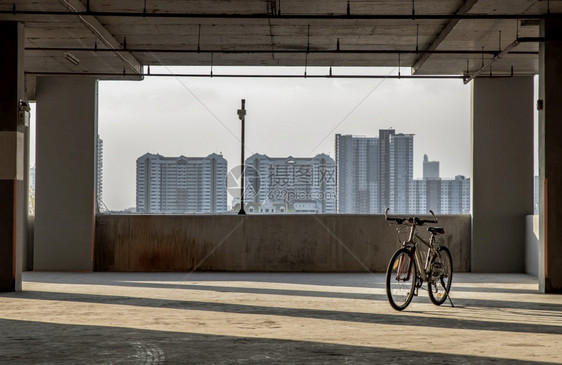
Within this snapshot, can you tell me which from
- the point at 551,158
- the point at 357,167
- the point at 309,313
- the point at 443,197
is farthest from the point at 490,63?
the point at 309,313

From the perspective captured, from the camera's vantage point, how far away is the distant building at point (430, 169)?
15.4m

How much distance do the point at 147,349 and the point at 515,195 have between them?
409 inches

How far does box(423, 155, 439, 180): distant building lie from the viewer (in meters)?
15.4

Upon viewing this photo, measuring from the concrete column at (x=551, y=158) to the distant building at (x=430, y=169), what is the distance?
16.4ft

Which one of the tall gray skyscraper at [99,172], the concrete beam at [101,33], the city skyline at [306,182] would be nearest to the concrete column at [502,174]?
the city skyline at [306,182]

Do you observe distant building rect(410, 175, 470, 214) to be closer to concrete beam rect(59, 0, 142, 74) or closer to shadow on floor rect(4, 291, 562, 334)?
concrete beam rect(59, 0, 142, 74)

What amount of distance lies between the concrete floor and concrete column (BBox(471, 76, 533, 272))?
2639 mm

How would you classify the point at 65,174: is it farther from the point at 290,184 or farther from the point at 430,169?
the point at 430,169

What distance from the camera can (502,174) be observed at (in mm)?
14320

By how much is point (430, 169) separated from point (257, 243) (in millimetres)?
4261

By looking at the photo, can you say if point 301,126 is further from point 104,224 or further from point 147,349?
point 147,349

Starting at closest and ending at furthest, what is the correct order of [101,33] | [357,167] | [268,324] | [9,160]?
1. [268,324]
2. [9,160]
3. [101,33]
4. [357,167]

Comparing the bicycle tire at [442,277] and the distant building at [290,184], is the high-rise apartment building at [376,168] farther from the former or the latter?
the bicycle tire at [442,277]

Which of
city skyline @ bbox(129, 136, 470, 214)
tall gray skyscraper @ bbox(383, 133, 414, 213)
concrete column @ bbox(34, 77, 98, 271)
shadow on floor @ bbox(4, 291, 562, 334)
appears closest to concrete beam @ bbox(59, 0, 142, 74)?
concrete column @ bbox(34, 77, 98, 271)
